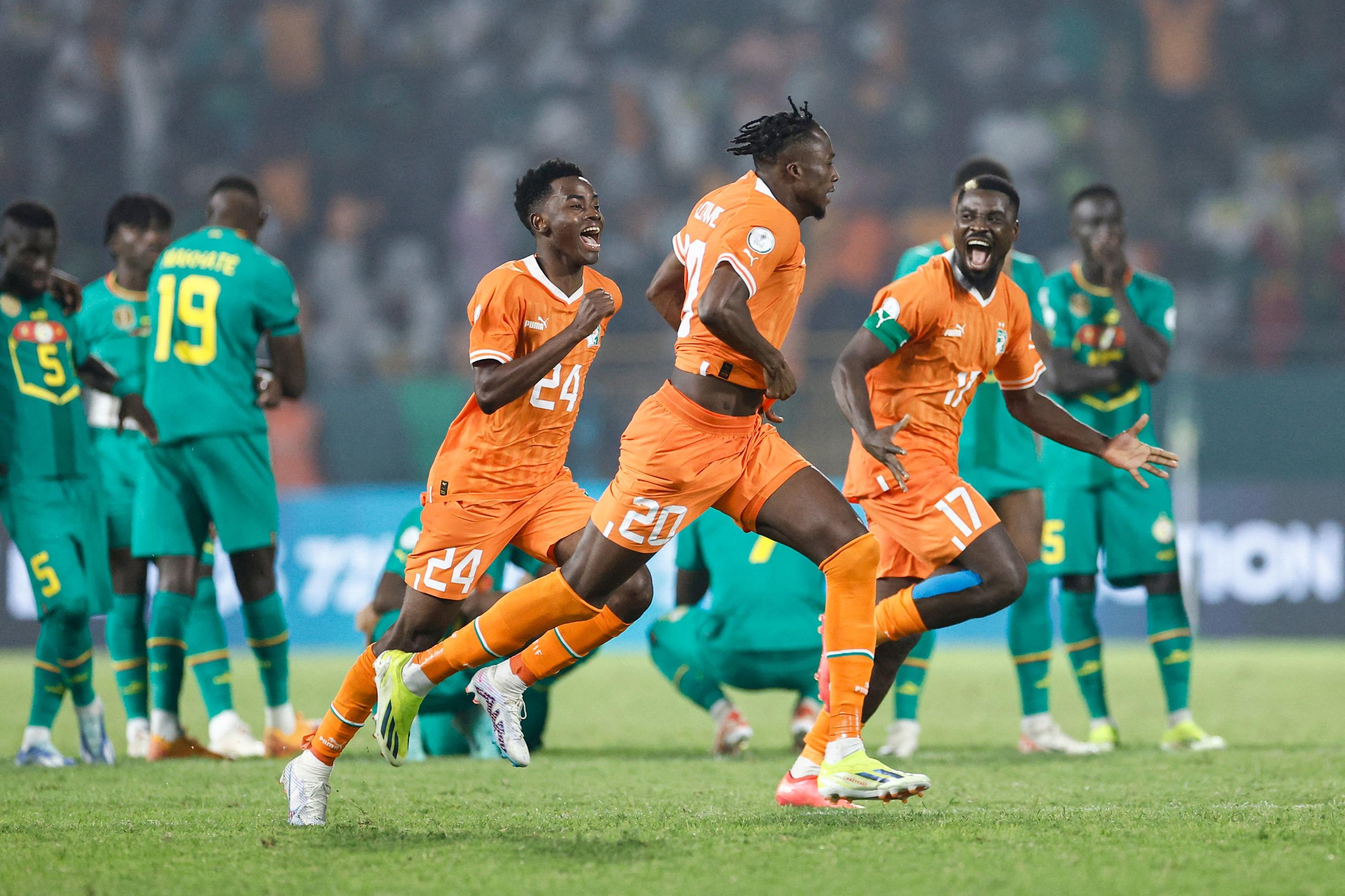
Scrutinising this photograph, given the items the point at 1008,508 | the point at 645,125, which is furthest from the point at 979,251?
the point at 645,125

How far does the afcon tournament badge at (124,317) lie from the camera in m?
7.12

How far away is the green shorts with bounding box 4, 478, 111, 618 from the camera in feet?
19.5

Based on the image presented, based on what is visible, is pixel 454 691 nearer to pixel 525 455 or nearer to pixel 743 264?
pixel 525 455

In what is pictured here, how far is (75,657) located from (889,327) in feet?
11.7

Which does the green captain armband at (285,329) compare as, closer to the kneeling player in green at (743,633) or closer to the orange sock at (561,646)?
the kneeling player in green at (743,633)

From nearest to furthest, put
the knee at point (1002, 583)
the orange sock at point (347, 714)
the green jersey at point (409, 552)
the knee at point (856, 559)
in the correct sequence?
the orange sock at point (347, 714) < the knee at point (856, 559) < the knee at point (1002, 583) < the green jersey at point (409, 552)

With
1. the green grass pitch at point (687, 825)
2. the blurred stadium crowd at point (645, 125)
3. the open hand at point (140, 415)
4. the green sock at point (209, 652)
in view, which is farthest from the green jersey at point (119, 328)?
the blurred stadium crowd at point (645, 125)

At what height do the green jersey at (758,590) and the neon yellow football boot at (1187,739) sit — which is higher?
the green jersey at (758,590)

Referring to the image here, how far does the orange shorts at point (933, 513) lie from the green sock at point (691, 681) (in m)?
1.53

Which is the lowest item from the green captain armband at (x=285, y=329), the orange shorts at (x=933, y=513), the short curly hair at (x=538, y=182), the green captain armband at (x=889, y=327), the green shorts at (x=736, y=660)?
the green shorts at (x=736, y=660)

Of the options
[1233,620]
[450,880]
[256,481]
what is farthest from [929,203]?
[450,880]

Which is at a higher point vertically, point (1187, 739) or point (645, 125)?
point (645, 125)

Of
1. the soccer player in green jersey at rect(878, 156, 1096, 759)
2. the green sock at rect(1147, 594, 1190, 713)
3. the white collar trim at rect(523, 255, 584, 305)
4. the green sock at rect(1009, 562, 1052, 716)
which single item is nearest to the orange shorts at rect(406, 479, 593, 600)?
the white collar trim at rect(523, 255, 584, 305)

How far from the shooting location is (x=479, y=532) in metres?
4.64
